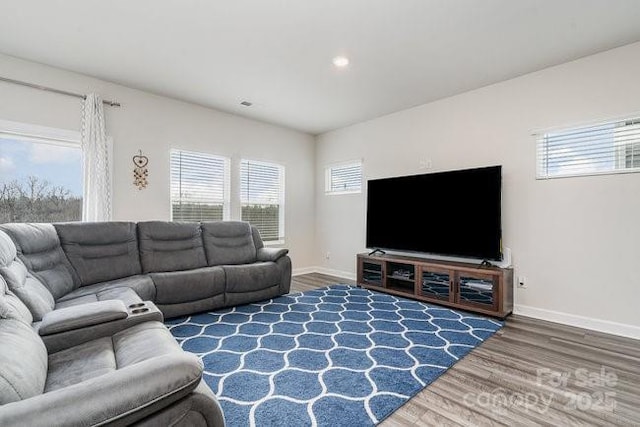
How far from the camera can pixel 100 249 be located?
312 cm

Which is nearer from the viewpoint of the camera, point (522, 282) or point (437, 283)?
point (522, 282)

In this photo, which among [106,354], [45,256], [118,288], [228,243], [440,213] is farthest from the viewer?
[228,243]

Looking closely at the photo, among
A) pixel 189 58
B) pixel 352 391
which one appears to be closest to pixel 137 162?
pixel 189 58

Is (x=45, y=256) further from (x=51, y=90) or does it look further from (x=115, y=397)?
(x=115, y=397)

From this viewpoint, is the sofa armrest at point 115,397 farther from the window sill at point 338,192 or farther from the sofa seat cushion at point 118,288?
the window sill at point 338,192

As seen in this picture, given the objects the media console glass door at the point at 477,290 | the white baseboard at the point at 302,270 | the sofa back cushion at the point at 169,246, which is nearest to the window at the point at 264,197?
the white baseboard at the point at 302,270

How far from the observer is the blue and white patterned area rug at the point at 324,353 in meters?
1.75

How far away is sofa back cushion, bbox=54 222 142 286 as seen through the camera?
292cm

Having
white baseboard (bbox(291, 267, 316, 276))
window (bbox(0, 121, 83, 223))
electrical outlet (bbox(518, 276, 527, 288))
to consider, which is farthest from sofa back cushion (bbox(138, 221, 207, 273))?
electrical outlet (bbox(518, 276, 527, 288))

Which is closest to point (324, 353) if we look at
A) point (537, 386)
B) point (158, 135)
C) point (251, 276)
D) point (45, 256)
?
point (537, 386)

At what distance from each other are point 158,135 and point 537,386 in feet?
15.3

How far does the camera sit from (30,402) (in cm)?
79

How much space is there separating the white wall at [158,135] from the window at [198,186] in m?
0.13

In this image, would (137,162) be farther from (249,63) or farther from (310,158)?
(310,158)
